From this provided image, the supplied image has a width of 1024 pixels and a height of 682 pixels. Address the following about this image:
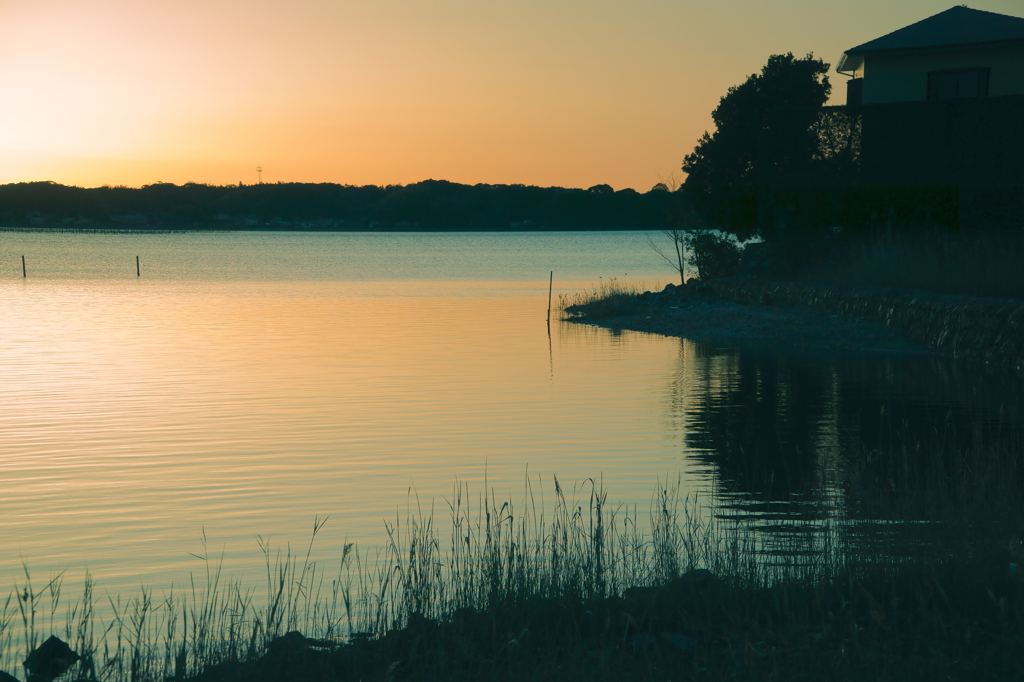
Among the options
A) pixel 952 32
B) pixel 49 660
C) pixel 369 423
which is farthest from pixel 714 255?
pixel 49 660

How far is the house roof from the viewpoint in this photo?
37019 millimetres

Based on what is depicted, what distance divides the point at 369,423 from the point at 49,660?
11019mm

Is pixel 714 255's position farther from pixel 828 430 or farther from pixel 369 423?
pixel 369 423

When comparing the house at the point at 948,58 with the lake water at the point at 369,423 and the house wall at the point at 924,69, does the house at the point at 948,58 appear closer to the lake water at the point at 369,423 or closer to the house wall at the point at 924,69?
the house wall at the point at 924,69

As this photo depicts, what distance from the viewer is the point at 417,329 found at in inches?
1425

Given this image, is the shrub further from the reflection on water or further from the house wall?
the reflection on water

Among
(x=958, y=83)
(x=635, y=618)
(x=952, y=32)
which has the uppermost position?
(x=952, y=32)

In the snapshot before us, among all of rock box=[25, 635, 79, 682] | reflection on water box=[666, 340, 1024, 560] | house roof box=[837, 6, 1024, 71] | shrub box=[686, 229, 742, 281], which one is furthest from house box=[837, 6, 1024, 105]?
rock box=[25, 635, 79, 682]

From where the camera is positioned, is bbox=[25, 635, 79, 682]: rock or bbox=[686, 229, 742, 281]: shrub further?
bbox=[686, 229, 742, 281]: shrub

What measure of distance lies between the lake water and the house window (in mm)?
17060

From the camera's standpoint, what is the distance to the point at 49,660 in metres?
6.34

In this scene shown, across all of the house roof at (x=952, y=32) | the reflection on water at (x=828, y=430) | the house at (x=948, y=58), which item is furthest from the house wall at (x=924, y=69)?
the reflection on water at (x=828, y=430)

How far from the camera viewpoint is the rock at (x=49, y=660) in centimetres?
625

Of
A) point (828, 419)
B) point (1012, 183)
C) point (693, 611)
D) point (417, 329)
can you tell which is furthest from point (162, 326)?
→ point (693, 611)
